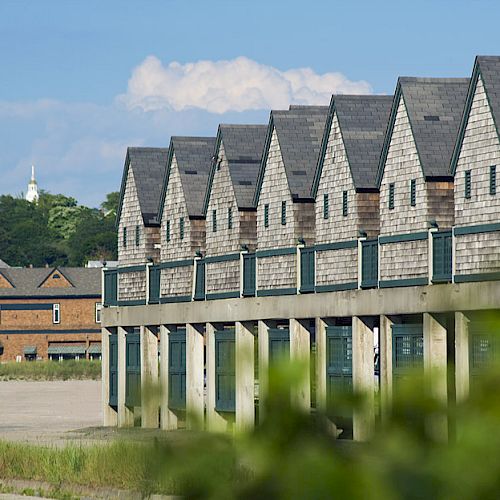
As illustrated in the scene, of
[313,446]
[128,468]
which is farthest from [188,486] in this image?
[128,468]

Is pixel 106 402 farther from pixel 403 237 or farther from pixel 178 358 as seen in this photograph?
pixel 403 237

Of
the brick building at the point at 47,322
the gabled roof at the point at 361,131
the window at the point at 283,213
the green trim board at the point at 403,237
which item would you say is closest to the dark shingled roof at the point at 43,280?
the brick building at the point at 47,322

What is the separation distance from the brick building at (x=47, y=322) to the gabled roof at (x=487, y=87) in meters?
93.8

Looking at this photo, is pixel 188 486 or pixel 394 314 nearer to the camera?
pixel 188 486

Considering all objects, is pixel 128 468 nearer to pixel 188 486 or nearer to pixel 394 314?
pixel 394 314

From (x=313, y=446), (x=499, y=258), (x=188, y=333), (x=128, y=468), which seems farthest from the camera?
(x=188, y=333)

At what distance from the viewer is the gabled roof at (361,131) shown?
3394 centimetres

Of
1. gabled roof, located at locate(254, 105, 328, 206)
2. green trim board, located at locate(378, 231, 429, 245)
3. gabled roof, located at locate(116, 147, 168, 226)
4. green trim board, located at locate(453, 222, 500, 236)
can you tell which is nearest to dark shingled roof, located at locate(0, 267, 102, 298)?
gabled roof, located at locate(116, 147, 168, 226)

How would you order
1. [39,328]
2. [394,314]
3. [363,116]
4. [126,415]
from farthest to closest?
[39,328]
[126,415]
[363,116]
[394,314]

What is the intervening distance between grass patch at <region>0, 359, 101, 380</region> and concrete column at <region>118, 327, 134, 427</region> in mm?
57948

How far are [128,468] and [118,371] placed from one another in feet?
58.6

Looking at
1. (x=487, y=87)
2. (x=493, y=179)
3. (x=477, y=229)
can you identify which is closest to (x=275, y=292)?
(x=477, y=229)

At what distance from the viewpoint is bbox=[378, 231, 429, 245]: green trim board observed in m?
30.5

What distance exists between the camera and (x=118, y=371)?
45031mm
